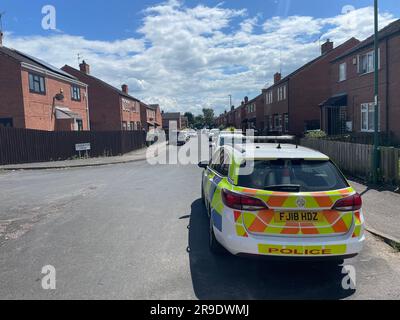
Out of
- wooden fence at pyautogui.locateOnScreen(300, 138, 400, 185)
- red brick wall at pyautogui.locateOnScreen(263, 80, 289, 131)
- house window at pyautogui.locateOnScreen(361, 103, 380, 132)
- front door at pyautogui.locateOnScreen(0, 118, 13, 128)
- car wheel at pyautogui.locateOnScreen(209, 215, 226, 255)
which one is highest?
red brick wall at pyautogui.locateOnScreen(263, 80, 289, 131)

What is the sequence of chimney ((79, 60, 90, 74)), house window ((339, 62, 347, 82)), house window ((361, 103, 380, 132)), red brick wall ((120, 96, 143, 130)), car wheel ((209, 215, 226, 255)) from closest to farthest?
1. car wheel ((209, 215, 226, 255))
2. house window ((361, 103, 380, 132))
3. house window ((339, 62, 347, 82))
4. chimney ((79, 60, 90, 74))
5. red brick wall ((120, 96, 143, 130))

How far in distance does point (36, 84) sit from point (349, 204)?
24508 mm

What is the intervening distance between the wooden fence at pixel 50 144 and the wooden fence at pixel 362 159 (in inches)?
573

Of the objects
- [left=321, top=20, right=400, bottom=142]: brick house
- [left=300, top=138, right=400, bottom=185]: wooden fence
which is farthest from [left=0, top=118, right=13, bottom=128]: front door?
[left=321, top=20, right=400, bottom=142]: brick house

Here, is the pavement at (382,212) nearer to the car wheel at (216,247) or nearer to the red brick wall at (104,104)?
the car wheel at (216,247)

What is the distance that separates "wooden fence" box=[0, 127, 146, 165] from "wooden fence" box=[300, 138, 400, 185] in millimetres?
14551

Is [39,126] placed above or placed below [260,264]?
above

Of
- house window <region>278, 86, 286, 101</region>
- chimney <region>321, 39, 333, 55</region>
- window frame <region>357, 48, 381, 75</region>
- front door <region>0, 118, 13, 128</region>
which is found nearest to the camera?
window frame <region>357, 48, 381, 75</region>

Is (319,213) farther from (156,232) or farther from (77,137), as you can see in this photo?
(77,137)

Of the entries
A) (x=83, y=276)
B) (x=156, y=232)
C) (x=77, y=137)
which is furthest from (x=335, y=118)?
(x=83, y=276)

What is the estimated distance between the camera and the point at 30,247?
5316 millimetres

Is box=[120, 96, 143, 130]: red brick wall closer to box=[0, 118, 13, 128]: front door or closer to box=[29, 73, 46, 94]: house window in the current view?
box=[29, 73, 46, 94]: house window

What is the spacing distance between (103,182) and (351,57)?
1830 centimetres

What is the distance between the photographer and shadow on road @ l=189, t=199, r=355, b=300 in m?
3.74
